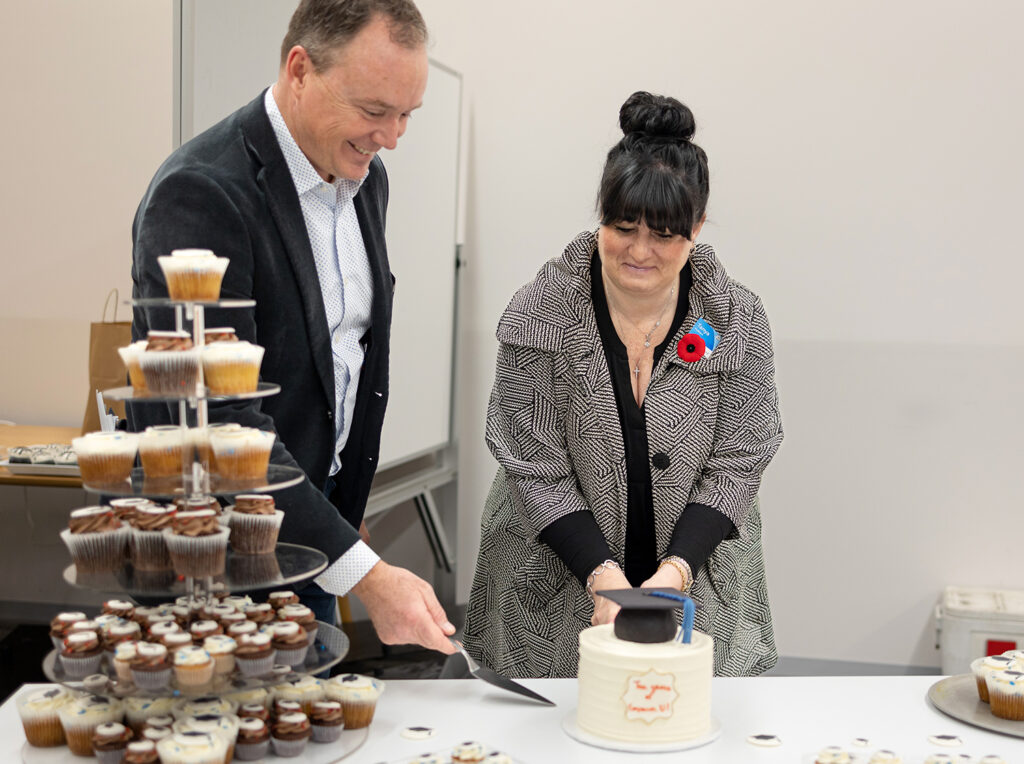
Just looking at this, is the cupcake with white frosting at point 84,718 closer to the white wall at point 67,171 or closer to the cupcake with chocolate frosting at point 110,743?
the cupcake with chocolate frosting at point 110,743

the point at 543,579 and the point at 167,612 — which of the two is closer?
the point at 167,612

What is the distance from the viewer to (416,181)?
356 centimetres

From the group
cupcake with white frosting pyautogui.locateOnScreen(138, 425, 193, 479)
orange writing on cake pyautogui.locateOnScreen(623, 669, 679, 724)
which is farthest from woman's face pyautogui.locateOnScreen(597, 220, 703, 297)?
cupcake with white frosting pyautogui.locateOnScreen(138, 425, 193, 479)

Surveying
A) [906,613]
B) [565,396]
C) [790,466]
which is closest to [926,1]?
[790,466]

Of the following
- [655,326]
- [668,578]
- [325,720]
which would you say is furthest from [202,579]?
[655,326]

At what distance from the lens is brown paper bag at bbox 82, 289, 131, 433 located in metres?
2.89

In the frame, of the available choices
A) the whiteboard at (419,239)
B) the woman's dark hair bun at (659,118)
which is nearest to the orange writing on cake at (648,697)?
the woman's dark hair bun at (659,118)

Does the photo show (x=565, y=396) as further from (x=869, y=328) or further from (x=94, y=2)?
(x=869, y=328)

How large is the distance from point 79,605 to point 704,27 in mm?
2928

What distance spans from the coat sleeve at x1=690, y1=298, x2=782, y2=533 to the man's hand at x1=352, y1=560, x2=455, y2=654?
67 centimetres

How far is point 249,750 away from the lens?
1216 millimetres

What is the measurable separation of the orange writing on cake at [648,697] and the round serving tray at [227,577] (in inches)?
15.7

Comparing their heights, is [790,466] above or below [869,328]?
below

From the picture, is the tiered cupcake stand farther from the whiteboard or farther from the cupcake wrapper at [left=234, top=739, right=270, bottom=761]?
the whiteboard
